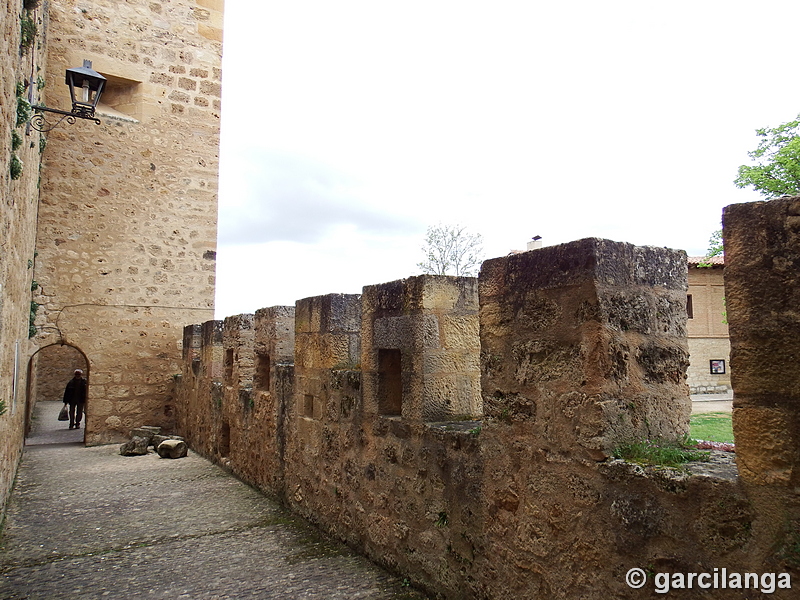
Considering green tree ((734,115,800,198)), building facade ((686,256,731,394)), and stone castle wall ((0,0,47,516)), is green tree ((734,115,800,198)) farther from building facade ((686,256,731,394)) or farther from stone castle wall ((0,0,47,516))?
stone castle wall ((0,0,47,516))

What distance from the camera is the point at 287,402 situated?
5.23 meters

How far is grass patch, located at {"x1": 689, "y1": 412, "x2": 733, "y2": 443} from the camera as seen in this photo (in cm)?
763

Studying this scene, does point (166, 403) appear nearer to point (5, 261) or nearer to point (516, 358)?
point (5, 261)

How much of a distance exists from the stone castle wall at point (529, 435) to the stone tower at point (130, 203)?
628 centimetres

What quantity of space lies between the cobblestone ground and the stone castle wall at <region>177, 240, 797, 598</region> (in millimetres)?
349

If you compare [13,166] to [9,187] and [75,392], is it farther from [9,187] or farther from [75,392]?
[75,392]

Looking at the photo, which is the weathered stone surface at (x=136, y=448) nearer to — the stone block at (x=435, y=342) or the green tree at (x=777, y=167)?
the stone block at (x=435, y=342)

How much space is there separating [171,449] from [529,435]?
6.55 meters

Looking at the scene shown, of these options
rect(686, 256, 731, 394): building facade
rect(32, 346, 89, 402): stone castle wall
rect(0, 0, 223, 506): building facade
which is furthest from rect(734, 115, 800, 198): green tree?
rect(32, 346, 89, 402): stone castle wall

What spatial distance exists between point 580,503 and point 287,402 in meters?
3.41

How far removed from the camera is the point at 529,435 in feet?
8.43

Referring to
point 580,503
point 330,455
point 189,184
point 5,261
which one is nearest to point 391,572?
point 330,455

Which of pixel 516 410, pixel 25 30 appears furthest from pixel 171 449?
pixel 516 410

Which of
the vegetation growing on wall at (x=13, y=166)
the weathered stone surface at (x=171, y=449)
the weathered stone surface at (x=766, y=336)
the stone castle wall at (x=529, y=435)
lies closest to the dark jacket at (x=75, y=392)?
the weathered stone surface at (x=171, y=449)
